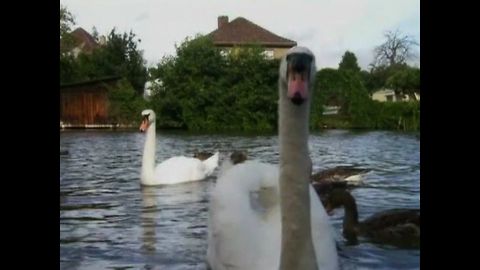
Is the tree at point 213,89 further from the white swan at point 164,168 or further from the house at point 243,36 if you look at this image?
the white swan at point 164,168

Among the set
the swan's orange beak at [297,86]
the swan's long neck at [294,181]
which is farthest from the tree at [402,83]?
the swan's orange beak at [297,86]

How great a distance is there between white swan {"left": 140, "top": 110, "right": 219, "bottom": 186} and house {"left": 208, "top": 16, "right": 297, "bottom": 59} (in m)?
0.92

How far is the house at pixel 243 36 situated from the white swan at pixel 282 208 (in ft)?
3.26

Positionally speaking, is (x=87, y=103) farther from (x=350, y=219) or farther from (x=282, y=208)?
(x=282, y=208)

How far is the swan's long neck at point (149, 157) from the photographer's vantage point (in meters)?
5.65

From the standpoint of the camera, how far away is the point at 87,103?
6.43m

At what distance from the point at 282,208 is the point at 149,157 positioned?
12.7 feet

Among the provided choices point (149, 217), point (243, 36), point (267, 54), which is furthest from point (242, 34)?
point (149, 217)
